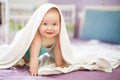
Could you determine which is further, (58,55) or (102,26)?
(102,26)

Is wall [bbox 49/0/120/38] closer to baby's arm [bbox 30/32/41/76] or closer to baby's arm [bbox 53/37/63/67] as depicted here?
baby's arm [bbox 53/37/63/67]

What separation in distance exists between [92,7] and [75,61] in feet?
4.70

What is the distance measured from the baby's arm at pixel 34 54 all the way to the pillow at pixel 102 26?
51.4 inches

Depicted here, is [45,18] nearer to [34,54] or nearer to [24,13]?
[34,54]

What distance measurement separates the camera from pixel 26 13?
9.47 feet

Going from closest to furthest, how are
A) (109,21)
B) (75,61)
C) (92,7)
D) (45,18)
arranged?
1. (45,18)
2. (75,61)
3. (109,21)
4. (92,7)

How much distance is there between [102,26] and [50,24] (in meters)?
1.33

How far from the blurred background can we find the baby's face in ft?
4.39

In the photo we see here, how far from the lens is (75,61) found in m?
1.46

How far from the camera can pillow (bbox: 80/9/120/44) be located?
→ 7.95ft

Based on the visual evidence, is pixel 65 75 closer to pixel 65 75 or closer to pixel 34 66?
pixel 65 75

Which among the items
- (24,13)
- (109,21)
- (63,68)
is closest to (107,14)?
(109,21)

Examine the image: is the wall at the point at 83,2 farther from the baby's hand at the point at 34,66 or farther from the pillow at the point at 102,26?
the baby's hand at the point at 34,66

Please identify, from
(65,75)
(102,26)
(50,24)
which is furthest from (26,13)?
(65,75)
